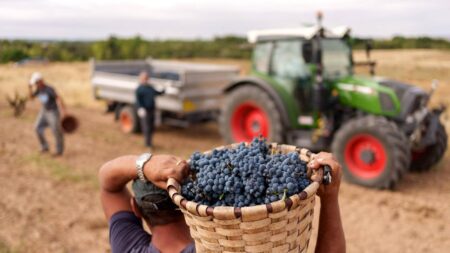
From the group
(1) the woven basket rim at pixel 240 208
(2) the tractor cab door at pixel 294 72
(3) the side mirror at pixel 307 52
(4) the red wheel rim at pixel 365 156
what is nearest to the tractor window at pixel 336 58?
(2) the tractor cab door at pixel 294 72

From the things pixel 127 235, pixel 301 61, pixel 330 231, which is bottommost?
pixel 127 235

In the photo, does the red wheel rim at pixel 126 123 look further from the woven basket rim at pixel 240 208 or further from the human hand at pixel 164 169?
the woven basket rim at pixel 240 208

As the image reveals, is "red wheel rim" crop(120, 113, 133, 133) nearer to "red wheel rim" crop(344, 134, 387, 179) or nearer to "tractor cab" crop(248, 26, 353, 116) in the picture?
"tractor cab" crop(248, 26, 353, 116)

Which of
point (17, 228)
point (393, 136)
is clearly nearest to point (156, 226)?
point (17, 228)

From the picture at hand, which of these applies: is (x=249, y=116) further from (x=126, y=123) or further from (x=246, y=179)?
(x=246, y=179)

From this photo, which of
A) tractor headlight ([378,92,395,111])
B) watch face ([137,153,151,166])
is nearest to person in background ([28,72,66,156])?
tractor headlight ([378,92,395,111])

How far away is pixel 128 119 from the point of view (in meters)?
9.11

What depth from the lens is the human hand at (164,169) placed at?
1438 millimetres

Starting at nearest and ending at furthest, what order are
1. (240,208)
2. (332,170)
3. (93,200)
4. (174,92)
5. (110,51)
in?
(240,208)
(332,170)
(93,200)
(174,92)
(110,51)

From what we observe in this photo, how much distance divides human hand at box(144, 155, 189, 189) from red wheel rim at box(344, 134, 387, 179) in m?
4.50

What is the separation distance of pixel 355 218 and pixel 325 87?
1975mm

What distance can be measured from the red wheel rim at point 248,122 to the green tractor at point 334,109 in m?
0.02

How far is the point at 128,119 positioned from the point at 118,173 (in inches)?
299

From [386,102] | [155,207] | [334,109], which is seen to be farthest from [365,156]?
[155,207]
